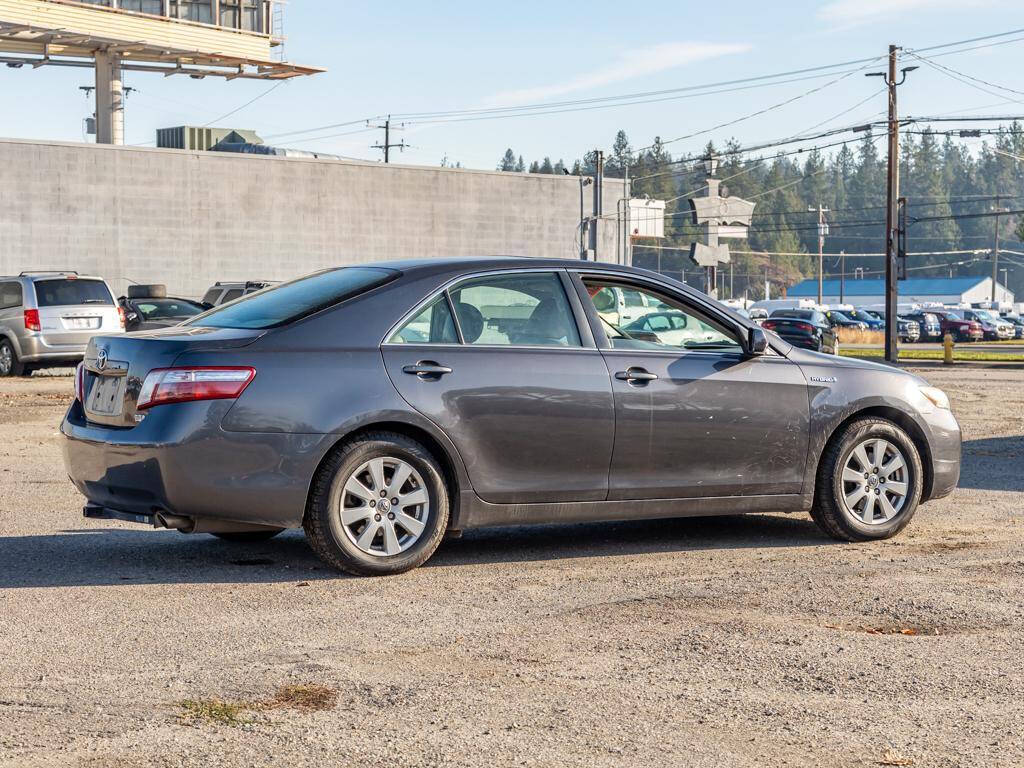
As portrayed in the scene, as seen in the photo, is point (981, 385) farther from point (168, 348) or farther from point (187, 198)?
point (187, 198)

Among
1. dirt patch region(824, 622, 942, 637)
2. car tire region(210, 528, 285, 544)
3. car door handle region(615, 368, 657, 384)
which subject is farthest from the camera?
car tire region(210, 528, 285, 544)

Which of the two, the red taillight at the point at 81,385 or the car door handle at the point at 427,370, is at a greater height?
the car door handle at the point at 427,370

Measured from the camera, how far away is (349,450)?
696 cm

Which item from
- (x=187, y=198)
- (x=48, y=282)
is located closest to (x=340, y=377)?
(x=48, y=282)

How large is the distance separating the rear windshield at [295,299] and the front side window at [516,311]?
1.46ft

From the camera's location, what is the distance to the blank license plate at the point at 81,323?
2338 cm

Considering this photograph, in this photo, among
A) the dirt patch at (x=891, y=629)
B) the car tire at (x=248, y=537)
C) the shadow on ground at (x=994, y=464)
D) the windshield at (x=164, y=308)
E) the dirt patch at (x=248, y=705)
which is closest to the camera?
the dirt patch at (x=248, y=705)

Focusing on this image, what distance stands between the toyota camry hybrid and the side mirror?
18 mm

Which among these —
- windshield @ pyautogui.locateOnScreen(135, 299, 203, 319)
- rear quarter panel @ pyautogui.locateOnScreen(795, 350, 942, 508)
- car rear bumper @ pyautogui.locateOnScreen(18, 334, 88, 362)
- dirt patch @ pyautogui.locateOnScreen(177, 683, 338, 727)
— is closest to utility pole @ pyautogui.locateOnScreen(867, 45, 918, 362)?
windshield @ pyautogui.locateOnScreen(135, 299, 203, 319)

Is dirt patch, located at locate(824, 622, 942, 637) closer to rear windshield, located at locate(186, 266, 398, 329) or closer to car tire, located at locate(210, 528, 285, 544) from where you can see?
rear windshield, located at locate(186, 266, 398, 329)

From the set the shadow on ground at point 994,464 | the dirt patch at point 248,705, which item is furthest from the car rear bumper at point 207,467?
the shadow on ground at point 994,464

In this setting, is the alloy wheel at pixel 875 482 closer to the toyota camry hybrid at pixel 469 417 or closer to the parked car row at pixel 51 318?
the toyota camry hybrid at pixel 469 417

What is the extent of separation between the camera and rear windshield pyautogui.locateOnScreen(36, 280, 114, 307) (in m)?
23.3

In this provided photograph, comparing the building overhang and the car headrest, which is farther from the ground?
the building overhang
